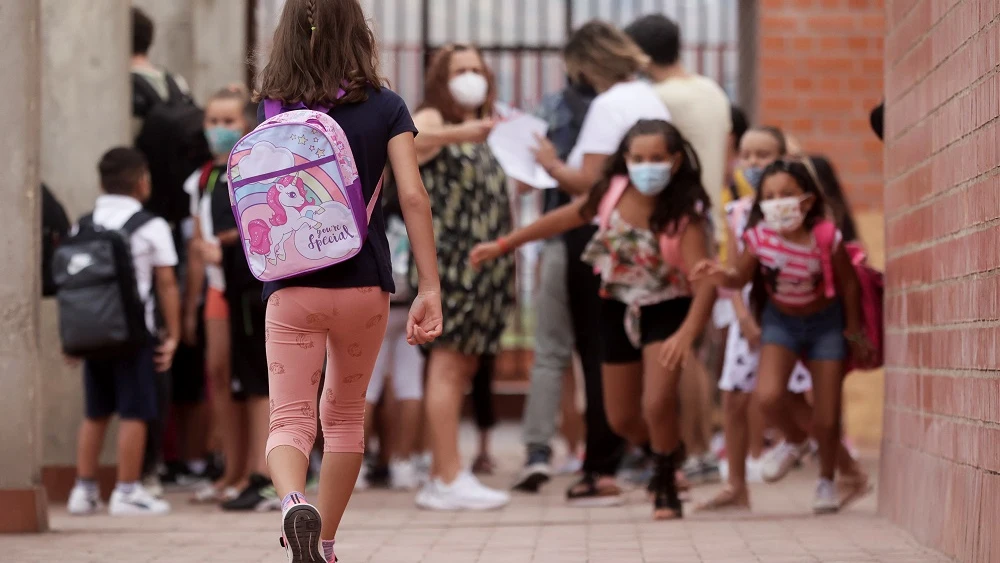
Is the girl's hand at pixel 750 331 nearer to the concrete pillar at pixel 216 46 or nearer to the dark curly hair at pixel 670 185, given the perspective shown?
the dark curly hair at pixel 670 185

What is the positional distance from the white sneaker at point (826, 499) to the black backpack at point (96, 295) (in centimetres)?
321

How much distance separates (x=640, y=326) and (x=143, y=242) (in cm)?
254

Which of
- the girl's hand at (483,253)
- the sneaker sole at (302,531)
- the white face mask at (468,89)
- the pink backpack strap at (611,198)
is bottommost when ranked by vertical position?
the sneaker sole at (302,531)

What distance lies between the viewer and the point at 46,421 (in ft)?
27.1

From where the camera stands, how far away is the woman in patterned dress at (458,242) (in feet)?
24.7

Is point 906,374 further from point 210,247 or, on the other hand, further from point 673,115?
point 210,247

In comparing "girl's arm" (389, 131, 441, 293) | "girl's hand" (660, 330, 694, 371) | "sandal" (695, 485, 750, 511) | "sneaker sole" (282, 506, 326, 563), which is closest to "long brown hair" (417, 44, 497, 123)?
"girl's hand" (660, 330, 694, 371)

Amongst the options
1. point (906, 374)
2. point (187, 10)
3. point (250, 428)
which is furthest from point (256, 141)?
point (187, 10)

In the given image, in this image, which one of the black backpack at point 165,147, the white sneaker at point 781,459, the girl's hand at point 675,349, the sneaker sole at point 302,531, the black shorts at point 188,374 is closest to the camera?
the sneaker sole at point 302,531

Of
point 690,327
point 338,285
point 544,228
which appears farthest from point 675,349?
point 338,285

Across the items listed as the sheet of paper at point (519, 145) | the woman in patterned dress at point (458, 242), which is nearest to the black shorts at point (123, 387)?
the woman in patterned dress at point (458, 242)

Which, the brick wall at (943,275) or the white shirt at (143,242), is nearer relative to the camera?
the brick wall at (943,275)

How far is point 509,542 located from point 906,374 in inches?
68.8

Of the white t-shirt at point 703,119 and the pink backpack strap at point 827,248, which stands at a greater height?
the white t-shirt at point 703,119
